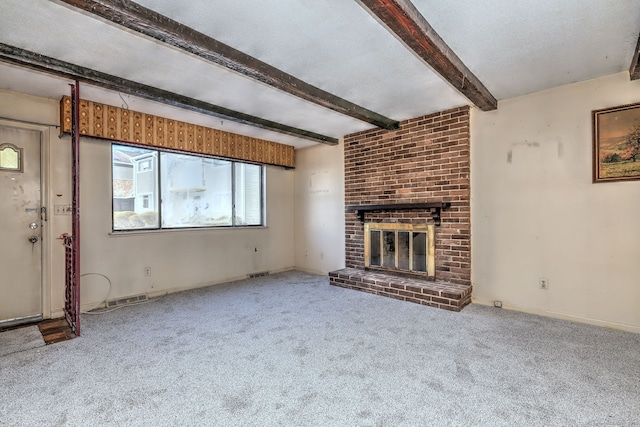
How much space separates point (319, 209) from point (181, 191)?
2.36 m

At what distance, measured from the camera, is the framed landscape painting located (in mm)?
2824

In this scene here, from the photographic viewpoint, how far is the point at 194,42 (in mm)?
2137

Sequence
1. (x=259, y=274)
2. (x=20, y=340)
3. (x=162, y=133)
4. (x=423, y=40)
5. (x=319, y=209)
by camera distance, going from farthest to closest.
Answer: (x=319, y=209) < (x=259, y=274) < (x=162, y=133) < (x=20, y=340) < (x=423, y=40)

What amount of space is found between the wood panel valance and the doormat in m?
2.08

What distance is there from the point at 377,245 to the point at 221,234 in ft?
8.31

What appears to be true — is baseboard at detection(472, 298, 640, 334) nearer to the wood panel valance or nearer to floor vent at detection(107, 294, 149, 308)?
the wood panel valance

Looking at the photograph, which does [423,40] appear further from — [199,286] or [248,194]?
[199,286]

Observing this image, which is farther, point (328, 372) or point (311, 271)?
point (311, 271)

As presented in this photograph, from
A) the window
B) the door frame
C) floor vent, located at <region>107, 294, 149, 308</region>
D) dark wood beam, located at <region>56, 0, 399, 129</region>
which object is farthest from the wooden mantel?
the window

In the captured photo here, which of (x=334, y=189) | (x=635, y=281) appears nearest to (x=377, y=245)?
(x=334, y=189)

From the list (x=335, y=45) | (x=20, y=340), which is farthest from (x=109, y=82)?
(x=20, y=340)

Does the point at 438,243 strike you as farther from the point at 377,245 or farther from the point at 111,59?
the point at 111,59

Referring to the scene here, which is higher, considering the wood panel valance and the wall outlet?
the wood panel valance

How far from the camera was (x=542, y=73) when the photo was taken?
2.88 metres
